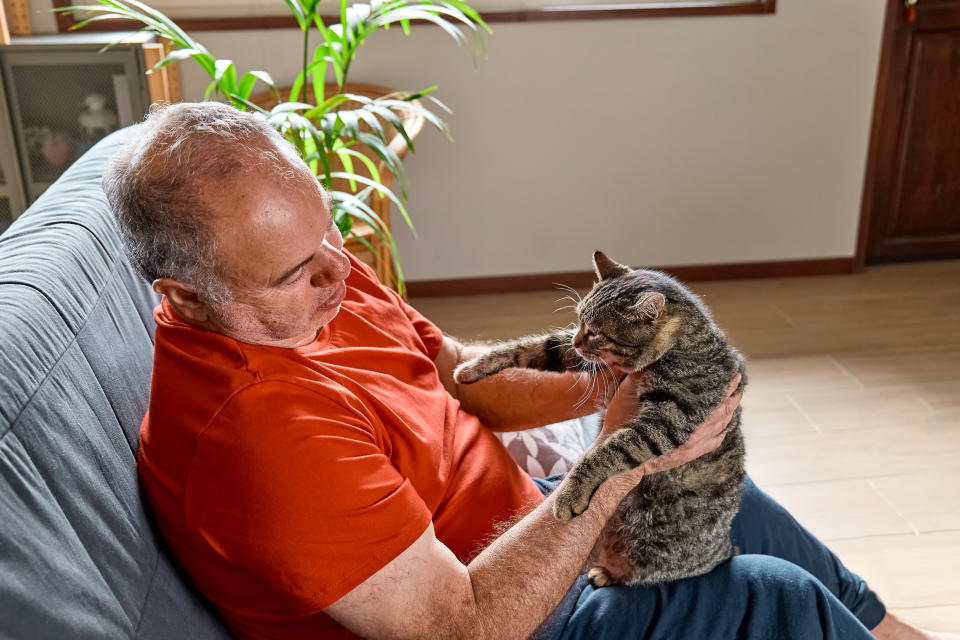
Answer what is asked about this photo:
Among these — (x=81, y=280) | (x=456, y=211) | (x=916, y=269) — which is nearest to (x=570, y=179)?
(x=456, y=211)

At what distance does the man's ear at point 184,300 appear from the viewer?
3.23ft

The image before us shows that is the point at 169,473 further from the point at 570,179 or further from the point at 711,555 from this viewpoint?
the point at 570,179

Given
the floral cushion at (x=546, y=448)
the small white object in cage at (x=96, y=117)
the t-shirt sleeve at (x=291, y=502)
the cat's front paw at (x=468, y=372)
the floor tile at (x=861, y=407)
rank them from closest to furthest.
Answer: the t-shirt sleeve at (x=291, y=502) < the cat's front paw at (x=468, y=372) < the floral cushion at (x=546, y=448) < the floor tile at (x=861, y=407) < the small white object in cage at (x=96, y=117)

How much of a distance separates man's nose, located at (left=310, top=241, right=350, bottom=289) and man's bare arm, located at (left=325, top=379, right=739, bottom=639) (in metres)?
0.35

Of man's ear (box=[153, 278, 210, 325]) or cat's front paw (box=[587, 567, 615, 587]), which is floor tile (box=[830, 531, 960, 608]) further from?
man's ear (box=[153, 278, 210, 325])

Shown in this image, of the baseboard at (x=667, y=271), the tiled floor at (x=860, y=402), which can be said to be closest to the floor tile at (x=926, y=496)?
the tiled floor at (x=860, y=402)

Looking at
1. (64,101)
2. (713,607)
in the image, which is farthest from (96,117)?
(713,607)

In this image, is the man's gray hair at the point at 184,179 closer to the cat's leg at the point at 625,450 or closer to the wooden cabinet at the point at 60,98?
the cat's leg at the point at 625,450

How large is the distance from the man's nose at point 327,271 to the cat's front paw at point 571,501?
45 cm

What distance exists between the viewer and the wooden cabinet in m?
2.65

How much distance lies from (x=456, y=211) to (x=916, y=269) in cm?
219

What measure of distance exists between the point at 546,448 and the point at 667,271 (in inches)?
80.3

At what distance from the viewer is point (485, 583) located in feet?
3.46

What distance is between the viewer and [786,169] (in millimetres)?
3598
